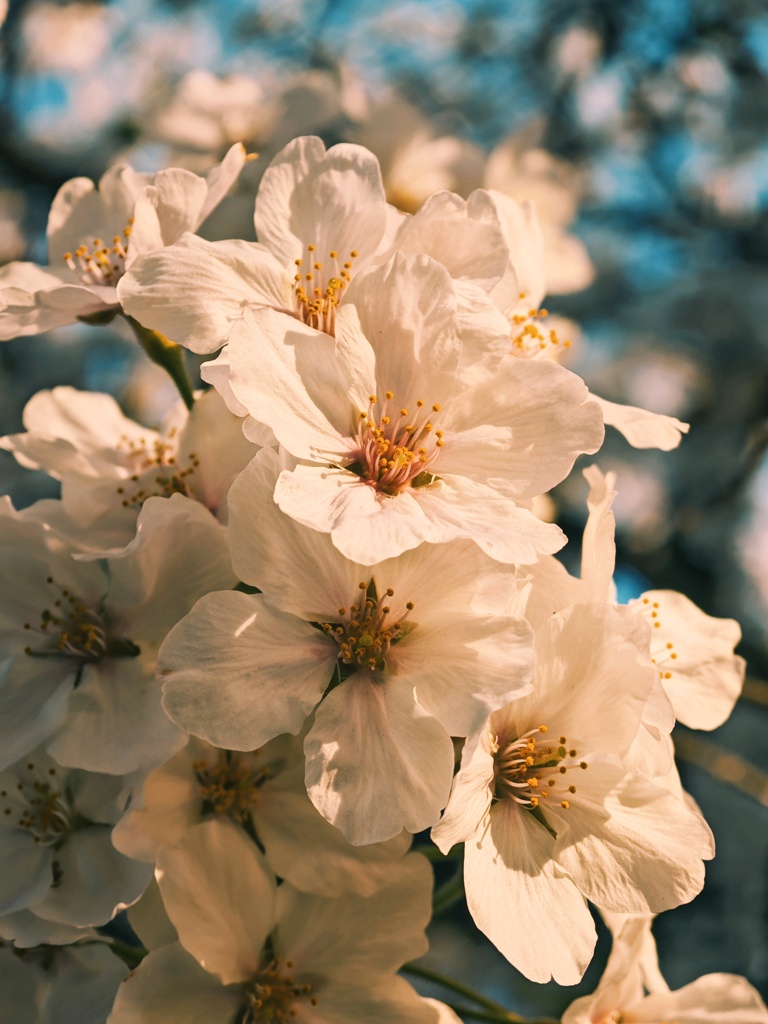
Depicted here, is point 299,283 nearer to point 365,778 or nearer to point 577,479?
point 365,778

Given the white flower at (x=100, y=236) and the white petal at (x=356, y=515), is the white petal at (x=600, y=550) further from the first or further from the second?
the white flower at (x=100, y=236)

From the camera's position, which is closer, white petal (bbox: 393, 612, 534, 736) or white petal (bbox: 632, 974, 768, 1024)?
white petal (bbox: 393, 612, 534, 736)

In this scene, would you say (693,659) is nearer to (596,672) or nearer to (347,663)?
(596,672)

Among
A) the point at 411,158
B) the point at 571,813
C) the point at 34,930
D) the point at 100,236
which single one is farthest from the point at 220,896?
the point at 411,158

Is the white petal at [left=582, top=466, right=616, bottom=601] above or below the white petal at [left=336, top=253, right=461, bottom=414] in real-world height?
below

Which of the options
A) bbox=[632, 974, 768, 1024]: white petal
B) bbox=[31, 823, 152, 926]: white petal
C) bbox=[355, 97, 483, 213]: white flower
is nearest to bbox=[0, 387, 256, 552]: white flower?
bbox=[31, 823, 152, 926]: white petal

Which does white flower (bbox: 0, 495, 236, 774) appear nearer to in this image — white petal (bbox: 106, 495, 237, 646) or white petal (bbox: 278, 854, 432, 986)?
white petal (bbox: 106, 495, 237, 646)

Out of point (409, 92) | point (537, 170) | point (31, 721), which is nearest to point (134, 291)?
point (31, 721)

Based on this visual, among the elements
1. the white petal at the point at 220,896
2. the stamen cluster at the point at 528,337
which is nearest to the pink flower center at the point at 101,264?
the stamen cluster at the point at 528,337
